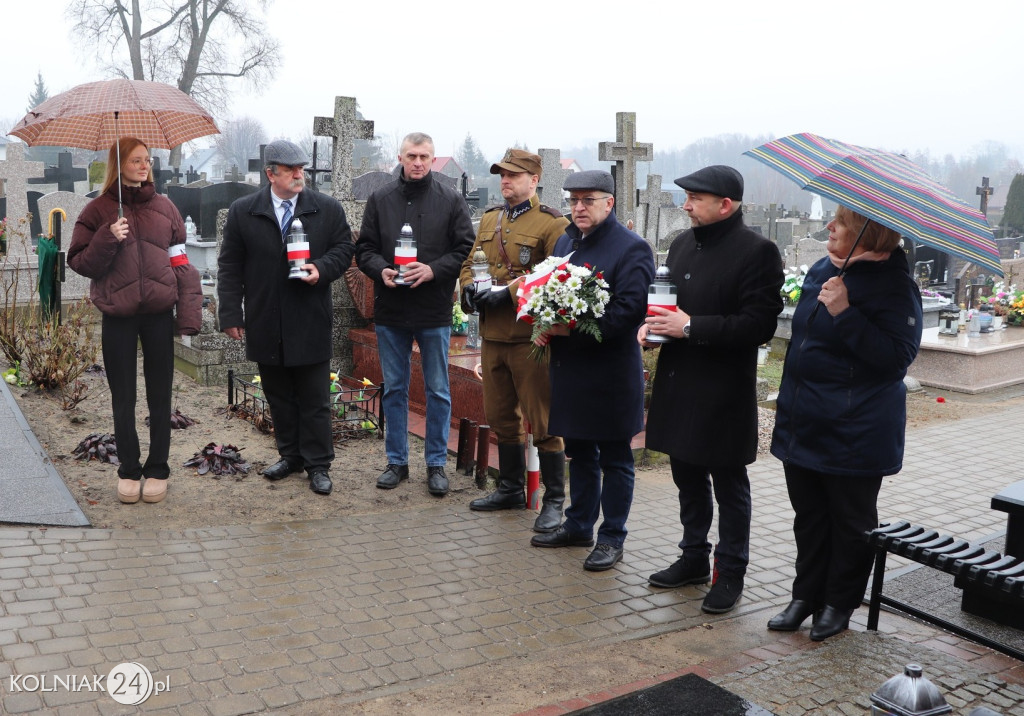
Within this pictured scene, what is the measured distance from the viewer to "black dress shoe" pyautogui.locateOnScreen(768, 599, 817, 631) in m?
4.19

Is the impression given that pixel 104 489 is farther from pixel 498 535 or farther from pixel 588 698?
pixel 588 698

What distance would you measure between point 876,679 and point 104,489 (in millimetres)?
4383

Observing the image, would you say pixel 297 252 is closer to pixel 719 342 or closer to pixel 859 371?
pixel 719 342

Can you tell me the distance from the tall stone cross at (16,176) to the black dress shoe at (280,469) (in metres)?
11.1

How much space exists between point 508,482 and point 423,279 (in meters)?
1.32

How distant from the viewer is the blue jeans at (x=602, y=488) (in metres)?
4.95

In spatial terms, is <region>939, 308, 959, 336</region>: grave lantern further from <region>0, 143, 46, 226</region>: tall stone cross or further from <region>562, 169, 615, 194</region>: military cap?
<region>0, 143, 46, 226</region>: tall stone cross

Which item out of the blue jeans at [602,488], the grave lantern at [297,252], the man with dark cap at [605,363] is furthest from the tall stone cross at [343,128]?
the blue jeans at [602,488]

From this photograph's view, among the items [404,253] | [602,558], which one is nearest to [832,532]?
[602,558]

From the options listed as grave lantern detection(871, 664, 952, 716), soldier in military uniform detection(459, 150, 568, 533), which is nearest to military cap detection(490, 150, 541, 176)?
→ soldier in military uniform detection(459, 150, 568, 533)

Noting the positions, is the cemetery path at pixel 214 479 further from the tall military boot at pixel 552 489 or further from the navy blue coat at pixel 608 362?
the navy blue coat at pixel 608 362

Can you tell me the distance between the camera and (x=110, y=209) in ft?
17.5

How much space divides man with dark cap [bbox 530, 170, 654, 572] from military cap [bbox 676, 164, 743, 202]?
533 mm

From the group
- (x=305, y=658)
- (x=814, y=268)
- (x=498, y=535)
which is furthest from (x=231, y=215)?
(x=814, y=268)
